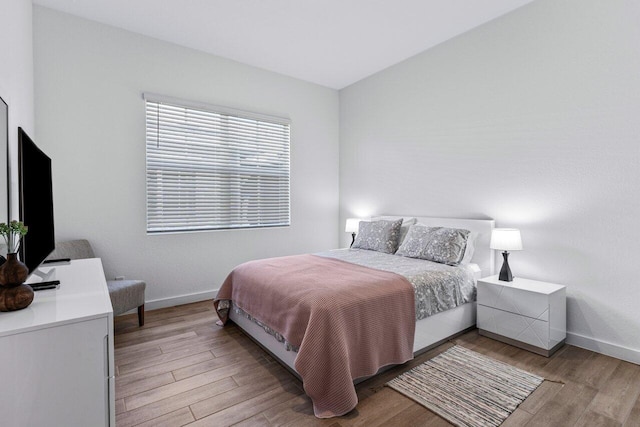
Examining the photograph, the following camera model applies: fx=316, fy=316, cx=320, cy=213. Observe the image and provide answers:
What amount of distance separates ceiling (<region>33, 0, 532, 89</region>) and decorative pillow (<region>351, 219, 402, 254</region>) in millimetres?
2055

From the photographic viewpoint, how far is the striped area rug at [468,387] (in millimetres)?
1775

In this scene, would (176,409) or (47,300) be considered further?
(176,409)

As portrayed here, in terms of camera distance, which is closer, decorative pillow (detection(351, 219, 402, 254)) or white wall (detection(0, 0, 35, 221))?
white wall (detection(0, 0, 35, 221))

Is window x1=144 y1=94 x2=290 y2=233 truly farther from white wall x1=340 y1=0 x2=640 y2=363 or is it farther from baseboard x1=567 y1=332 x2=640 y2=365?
baseboard x1=567 y1=332 x2=640 y2=365

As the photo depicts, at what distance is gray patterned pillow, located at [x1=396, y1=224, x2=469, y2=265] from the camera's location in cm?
296

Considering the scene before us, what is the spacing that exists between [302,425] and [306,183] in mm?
3349

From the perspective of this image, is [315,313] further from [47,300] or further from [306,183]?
[306,183]

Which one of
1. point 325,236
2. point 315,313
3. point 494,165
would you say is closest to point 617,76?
point 494,165

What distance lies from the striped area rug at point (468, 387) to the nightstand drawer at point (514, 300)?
48cm

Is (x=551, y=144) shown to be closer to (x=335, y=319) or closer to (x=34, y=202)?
(x=335, y=319)

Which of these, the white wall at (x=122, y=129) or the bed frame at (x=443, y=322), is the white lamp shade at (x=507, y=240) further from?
the white wall at (x=122, y=129)

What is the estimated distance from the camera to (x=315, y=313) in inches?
74.4

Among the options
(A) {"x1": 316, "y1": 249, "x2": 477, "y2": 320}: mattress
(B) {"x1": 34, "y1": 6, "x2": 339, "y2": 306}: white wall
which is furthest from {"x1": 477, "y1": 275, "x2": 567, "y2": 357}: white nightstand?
(B) {"x1": 34, "y1": 6, "x2": 339, "y2": 306}: white wall

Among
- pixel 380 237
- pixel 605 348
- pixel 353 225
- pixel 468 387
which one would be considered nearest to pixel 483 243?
pixel 380 237
